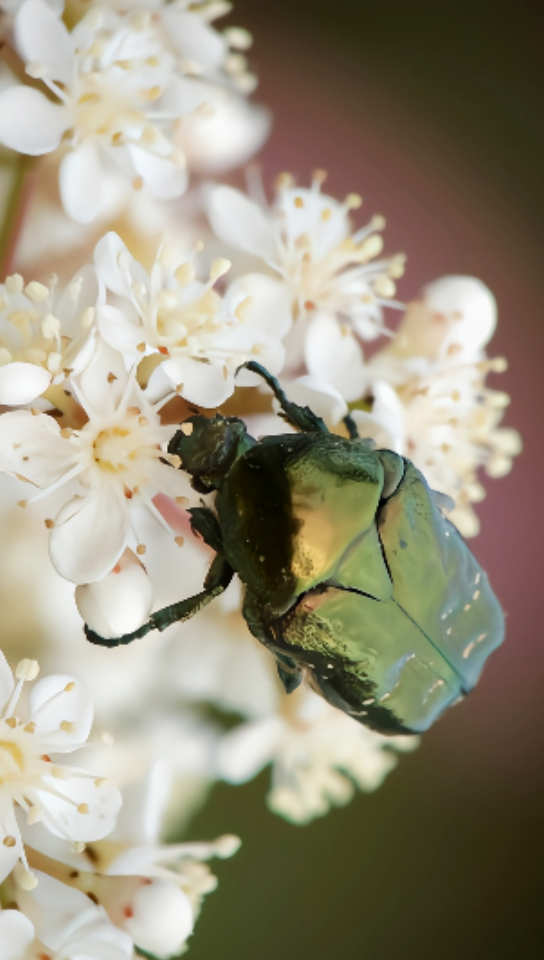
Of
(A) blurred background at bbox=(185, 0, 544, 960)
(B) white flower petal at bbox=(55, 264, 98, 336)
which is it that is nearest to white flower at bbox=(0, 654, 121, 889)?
(B) white flower petal at bbox=(55, 264, 98, 336)

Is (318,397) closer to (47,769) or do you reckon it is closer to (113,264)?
(113,264)

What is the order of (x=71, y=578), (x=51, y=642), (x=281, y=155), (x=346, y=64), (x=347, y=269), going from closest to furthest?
(x=71, y=578)
(x=51, y=642)
(x=347, y=269)
(x=281, y=155)
(x=346, y=64)

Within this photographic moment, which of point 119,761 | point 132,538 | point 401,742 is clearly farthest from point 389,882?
point 132,538

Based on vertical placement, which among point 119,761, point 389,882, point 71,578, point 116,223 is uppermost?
point 116,223

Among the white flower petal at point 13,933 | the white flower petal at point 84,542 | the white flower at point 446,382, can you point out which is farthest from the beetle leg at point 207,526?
the white flower petal at point 13,933

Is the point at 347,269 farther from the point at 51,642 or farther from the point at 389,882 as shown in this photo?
the point at 389,882

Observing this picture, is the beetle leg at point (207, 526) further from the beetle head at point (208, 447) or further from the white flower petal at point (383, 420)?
the white flower petal at point (383, 420)
